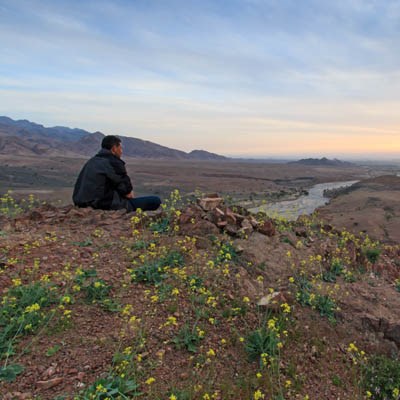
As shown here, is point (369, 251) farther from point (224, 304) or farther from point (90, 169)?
point (90, 169)

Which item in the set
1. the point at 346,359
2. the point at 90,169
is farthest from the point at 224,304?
the point at 90,169

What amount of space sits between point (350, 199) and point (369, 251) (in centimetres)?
2478

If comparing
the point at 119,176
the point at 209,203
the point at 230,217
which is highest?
the point at 119,176

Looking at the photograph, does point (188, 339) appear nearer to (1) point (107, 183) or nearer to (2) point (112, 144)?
(1) point (107, 183)

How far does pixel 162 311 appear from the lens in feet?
11.7

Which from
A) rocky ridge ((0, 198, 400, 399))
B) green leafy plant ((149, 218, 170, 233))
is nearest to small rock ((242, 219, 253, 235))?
rocky ridge ((0, 198, 400, 399))

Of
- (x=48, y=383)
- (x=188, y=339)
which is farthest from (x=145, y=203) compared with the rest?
(x=48, y=383)

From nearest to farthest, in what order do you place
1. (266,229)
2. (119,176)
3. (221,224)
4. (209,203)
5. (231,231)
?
1. (231,231)
2. (221,224)
3. (266,229)
4. (119,176)
5. (209,203)

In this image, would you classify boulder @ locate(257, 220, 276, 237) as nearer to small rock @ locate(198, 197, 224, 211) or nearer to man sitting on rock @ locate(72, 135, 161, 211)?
small rock @ locate(198, 197, 224, 211)

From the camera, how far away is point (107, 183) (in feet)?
19.6

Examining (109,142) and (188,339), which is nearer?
(188,339)

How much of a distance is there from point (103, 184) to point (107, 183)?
0.07 metres

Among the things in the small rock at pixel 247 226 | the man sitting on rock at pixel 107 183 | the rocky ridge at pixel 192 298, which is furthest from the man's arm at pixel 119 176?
→ the small rock at pixel 247 226

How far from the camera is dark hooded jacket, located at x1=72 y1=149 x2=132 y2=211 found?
5750mm
